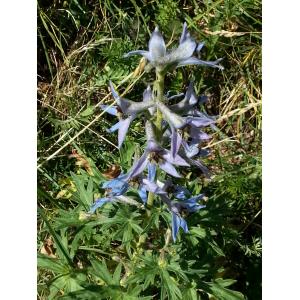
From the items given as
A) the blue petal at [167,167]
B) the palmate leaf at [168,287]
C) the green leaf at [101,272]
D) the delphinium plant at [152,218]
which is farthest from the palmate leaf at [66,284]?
the blue petal at [167,167]

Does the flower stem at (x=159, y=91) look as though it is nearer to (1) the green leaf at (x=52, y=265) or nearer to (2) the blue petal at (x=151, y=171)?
(2) the blue petal at (x=151, y=171)

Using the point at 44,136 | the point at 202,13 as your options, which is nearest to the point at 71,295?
the point at 44,136

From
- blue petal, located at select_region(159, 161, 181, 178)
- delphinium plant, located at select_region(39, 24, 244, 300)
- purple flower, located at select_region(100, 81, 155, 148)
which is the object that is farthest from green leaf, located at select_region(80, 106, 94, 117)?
blue petal, located at select_region(159, 161, 181, 178)

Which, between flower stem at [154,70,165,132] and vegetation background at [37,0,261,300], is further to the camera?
vegetation background at [37,0,261,300]

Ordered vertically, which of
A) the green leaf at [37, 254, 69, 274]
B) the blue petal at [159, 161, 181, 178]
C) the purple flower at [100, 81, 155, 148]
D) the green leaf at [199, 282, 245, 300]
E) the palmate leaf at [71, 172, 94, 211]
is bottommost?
the green leaf at [199, 282, 245, 300]

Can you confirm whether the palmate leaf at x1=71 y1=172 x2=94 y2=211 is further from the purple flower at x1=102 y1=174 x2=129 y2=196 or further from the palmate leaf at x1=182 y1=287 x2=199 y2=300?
the palmate leaf at x1=182 y1=287 x2=199 y2=300

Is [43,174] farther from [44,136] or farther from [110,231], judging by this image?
[110,231]

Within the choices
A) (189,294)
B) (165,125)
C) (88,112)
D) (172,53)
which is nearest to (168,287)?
(189,294)

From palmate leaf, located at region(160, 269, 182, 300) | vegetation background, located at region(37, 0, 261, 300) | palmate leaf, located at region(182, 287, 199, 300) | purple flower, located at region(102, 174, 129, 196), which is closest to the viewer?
purple flower, located at region(102, 174, 129, 196)

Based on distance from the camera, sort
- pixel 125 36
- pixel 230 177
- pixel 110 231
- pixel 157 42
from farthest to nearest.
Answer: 1. pixel 125 36
2. pixel 230 177
3. pixel 110 231
4. pixel 157 42
